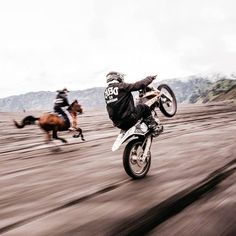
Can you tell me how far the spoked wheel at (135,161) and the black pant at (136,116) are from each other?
14.2 inches

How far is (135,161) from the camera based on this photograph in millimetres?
7137

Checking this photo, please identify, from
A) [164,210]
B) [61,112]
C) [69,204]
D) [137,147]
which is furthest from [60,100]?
[164,210]

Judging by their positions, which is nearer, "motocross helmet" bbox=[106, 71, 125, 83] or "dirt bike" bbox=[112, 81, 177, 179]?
"dirt bike" bbox=[112, 81, 177, 179]

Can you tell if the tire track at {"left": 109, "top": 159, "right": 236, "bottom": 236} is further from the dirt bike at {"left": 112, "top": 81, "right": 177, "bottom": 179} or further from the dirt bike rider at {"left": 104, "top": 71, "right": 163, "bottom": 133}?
the dirt bike rider at {"left": 104, "top": 71, "right": 163, "bottom": 133}

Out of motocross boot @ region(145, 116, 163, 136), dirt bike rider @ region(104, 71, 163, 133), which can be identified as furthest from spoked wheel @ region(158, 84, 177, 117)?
dirt bike rider @ region(104, 71, 163, 133)

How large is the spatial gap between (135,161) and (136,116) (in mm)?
827

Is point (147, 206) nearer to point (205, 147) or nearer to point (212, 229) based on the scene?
point (212, 229)

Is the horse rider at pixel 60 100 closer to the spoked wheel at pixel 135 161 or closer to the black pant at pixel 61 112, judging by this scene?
the black pant at pixel 61 112

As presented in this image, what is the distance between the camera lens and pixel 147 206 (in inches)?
211

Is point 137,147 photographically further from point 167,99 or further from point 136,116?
point 167,99

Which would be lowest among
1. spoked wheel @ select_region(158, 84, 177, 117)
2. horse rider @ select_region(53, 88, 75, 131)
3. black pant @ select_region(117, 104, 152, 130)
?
black pant @ select_region(117, 104, 152, 130)

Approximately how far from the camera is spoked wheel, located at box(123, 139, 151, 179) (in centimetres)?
685

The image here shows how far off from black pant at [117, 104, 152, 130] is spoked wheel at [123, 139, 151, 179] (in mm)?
361

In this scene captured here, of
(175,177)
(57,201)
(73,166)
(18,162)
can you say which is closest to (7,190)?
(57,201)
